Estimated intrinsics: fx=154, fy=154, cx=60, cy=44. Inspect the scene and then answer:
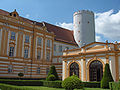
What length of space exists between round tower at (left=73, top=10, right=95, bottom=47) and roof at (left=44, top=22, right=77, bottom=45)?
199 cm

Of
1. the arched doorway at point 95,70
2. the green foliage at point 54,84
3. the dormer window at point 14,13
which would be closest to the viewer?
the green foliage at point 54,84

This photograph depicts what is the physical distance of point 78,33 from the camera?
159ft

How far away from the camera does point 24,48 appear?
34.5m

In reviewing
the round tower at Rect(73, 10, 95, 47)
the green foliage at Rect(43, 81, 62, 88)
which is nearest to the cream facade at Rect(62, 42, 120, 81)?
the green foliage at Rect(43, 81, 62, 88)

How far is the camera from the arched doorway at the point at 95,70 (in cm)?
2487

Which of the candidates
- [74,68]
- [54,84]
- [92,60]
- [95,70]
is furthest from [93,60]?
[54,84]

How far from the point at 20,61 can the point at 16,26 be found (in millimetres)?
7659

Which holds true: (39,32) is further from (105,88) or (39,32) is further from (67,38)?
(105,88)

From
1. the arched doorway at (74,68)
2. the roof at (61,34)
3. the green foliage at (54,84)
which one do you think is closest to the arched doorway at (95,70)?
the arched doorway at (74,68)

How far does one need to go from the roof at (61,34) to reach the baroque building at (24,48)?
11.1 ft

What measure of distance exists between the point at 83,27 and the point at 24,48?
21.1m

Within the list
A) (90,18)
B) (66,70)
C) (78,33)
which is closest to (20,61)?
(66,70)

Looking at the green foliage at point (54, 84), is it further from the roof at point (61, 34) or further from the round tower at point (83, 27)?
the round tower at point (83, 27)

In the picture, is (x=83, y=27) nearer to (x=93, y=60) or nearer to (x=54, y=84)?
(x=93, y=60)
